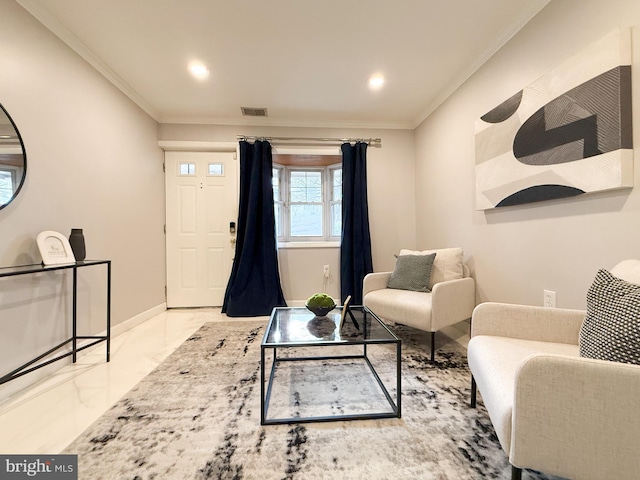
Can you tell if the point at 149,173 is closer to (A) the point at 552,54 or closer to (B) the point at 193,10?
(B) the point at 193,10

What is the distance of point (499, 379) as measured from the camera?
1.00 metres

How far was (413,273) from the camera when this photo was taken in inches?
96.6

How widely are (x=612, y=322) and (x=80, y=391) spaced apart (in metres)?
2.56

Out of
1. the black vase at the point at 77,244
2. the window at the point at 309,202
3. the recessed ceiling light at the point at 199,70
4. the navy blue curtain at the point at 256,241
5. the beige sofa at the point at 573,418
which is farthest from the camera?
the window at the point at 309,202

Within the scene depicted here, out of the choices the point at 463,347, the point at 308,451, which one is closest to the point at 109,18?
the point at 308,451

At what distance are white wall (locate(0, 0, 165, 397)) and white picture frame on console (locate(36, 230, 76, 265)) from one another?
0.07 metres

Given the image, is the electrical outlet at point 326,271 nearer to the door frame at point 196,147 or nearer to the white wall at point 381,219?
the white wall at point 381,219

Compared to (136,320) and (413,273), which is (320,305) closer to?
(413,273)

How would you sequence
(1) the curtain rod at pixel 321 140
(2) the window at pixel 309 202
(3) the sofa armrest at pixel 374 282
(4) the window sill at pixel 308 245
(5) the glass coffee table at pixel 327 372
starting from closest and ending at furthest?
1. (5) the glass coffee table at pixel 327 372
2. (3) the sofa armrest at pixel 374 282
3. (1) the curtain rod at pixel 321 140
4. (4) the window sill at pixel 308 245
5. (2) the window at pixel 309 202

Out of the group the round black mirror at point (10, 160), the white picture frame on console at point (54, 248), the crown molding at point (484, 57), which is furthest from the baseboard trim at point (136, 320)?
the crown molding at point (484, 57)

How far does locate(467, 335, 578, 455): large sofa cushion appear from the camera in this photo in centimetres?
89

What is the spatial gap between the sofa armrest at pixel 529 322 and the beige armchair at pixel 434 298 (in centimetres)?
58

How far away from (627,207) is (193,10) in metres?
2.61

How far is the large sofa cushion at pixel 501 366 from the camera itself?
0.89 m
